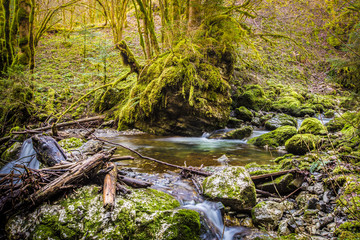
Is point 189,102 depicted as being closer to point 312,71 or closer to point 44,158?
point 312,71

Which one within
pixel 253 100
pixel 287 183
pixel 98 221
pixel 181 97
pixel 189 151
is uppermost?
pixel 181 97

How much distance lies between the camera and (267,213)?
9.13 feet

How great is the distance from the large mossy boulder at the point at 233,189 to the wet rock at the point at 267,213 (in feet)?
0.57

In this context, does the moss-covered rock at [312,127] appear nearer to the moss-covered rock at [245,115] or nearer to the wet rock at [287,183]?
the wet rock at [287,183]

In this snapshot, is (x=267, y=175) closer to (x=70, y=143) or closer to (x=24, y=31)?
(x=70, y=143)

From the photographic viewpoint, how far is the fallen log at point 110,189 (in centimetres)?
239

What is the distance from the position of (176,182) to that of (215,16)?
676 centimetres

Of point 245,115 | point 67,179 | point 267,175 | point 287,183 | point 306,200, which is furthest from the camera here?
point 245,115

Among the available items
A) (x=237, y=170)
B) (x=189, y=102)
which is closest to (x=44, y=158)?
(x=237, y=170)

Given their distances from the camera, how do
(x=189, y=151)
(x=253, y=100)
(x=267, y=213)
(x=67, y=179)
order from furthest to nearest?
(x=253, y=100) → (x=189, y=151) → (x=267, y=213) → (x=67, y=179)

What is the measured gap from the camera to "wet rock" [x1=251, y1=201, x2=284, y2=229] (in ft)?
8.89

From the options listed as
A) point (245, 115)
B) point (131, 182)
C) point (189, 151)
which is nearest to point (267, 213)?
point (131, 182)

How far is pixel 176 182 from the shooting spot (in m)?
3.77

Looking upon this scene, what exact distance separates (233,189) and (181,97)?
5069mm
